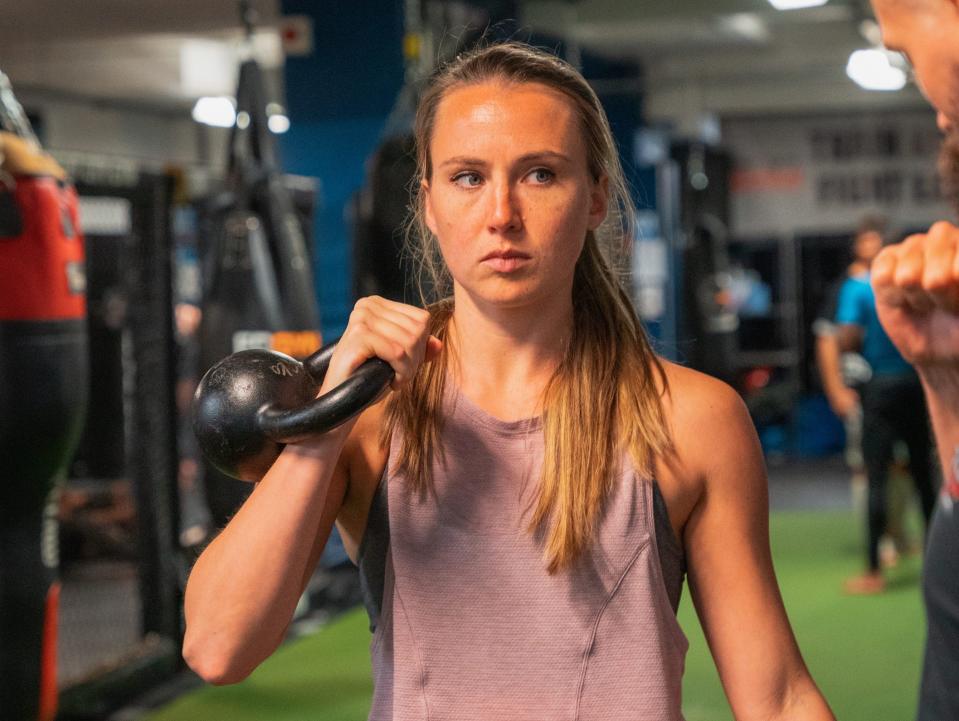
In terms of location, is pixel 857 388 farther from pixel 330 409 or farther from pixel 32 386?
pixel 330 409

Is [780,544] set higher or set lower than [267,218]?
lower

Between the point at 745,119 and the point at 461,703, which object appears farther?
the point at 745,119

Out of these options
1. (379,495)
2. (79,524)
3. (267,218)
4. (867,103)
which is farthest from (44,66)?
(379,495)

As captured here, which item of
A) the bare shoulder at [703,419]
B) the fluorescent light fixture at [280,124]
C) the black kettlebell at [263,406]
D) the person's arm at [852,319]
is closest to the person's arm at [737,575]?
the bare shoulder at [703,419]

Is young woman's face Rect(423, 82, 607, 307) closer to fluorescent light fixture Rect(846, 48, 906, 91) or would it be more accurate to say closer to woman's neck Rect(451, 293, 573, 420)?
woman's neck Rect(451, 293, 573, 420)

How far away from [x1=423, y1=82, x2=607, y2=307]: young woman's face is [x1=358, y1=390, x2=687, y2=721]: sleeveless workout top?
18 centimetres

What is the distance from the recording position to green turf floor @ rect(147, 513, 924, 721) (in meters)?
4.30

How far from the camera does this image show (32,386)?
2986 millimetres

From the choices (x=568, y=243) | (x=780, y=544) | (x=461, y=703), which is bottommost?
(x=780, y=544)

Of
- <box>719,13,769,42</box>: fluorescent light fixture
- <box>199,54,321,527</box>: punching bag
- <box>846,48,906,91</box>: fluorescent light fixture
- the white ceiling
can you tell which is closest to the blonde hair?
<box>199,54,321,527</box>: punching bag

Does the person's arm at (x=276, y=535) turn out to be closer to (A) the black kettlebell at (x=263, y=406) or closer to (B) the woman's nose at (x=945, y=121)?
(A) the black kettlebell at (x=263, y=406)

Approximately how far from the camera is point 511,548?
1.39 metres

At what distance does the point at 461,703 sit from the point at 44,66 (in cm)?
956

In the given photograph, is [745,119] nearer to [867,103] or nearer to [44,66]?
[867,103]
